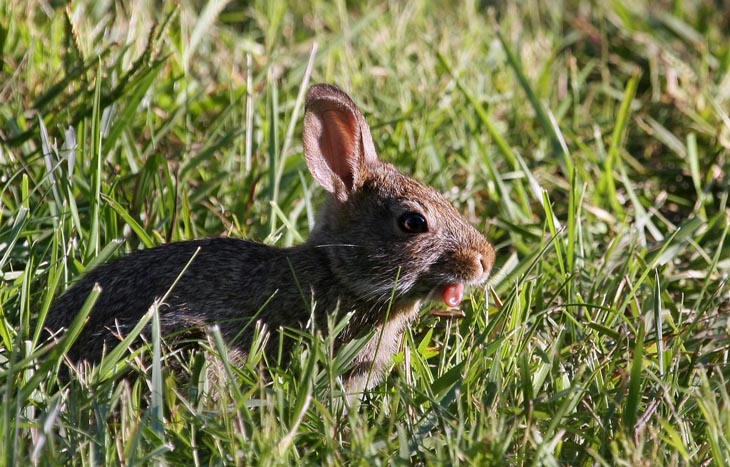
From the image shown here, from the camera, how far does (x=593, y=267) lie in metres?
4.77

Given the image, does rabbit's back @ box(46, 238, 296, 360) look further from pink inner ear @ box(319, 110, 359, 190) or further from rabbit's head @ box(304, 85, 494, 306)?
pink inner ear @ box(319, 110, 359, 190)

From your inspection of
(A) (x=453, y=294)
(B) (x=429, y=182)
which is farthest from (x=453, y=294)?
(B) (x=429, y=182)

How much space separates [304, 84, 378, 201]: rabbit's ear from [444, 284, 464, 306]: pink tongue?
24.6 inches

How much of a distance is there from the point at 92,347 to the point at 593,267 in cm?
213

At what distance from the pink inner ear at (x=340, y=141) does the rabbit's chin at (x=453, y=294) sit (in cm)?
66

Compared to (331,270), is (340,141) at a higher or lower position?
higher

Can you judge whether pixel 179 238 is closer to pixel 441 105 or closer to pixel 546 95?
pixel 441 105

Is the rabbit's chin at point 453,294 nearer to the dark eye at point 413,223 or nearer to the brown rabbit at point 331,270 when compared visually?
the brown rabbit at point 331,270

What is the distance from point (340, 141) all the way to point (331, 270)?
56 cm

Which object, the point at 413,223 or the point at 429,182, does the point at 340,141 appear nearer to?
the point at 413,223

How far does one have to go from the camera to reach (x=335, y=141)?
459 centimetres

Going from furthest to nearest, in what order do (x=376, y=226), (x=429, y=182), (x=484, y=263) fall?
(x=429, y=182), (x=376, y=226), (x=484, y=263)

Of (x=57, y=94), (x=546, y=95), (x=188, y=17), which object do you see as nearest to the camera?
(x=57, y=94)

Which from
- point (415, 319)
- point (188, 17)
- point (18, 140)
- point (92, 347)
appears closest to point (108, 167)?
point (18, 140)
